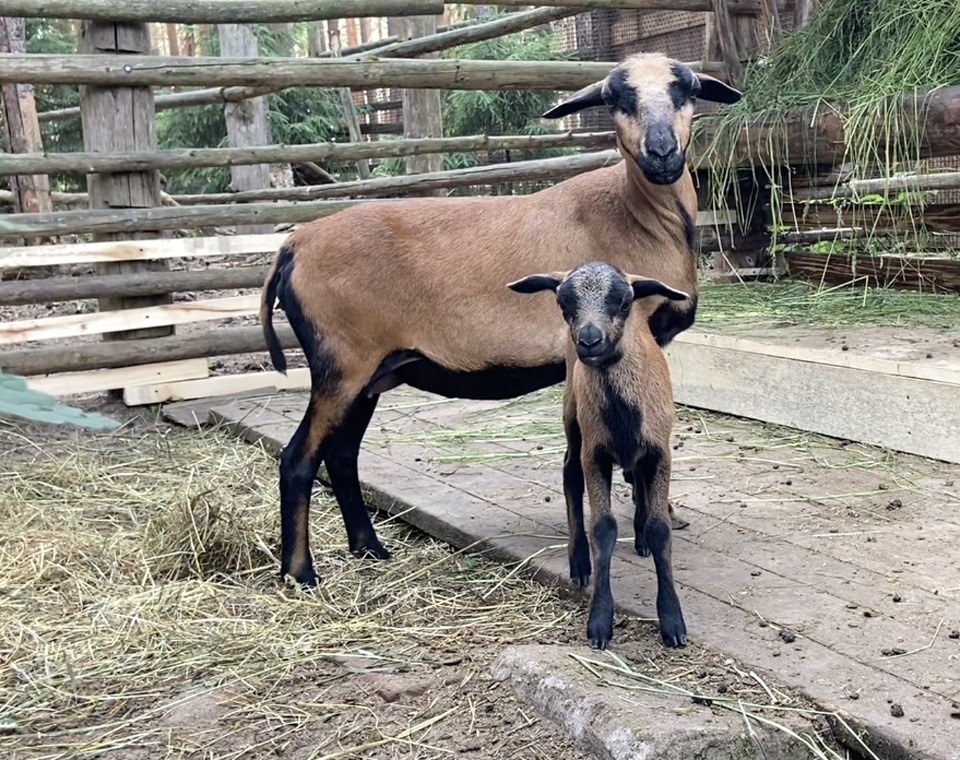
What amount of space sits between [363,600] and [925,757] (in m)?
1.95

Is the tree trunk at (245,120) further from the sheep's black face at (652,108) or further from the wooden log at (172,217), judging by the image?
the sheep's black face at (652,108)

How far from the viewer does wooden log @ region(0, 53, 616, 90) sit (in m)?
5.93

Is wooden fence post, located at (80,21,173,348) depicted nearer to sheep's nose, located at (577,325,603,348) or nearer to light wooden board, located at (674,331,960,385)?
light wooden board, located at (674,331,960,385)

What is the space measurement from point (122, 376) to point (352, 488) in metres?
2.86

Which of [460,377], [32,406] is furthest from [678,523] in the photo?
[32,406]

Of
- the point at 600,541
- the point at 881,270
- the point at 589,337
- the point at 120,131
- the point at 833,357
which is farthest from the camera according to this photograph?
the point at 881,270

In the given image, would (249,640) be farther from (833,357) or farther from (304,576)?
(833,357)

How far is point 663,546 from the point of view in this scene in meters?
3.04

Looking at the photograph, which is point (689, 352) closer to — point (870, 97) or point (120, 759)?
point (870, 97)

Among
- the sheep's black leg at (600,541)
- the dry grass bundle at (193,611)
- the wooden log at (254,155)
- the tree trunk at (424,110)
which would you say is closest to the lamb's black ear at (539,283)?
the sheep's black leg at (600,541)

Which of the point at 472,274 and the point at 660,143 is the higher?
the point at 660,143

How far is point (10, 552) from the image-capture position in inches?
165

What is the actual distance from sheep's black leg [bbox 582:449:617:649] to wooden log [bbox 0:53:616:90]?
13.0ft

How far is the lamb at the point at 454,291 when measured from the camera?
383 centimetres
